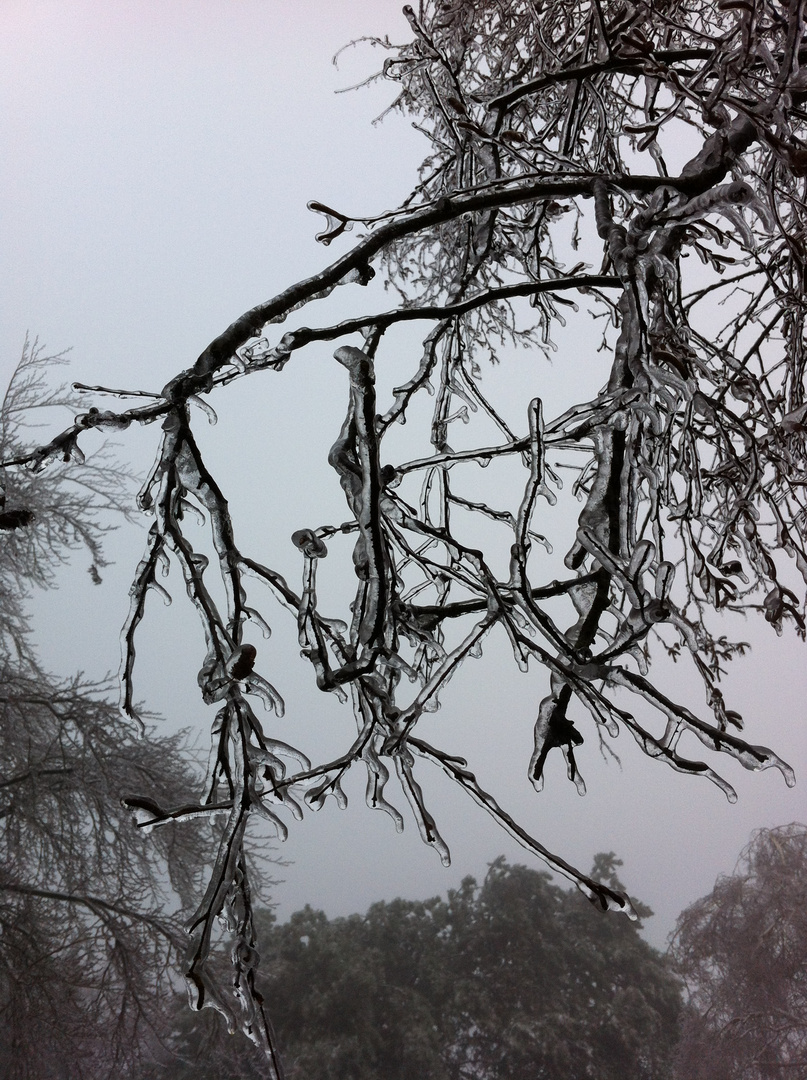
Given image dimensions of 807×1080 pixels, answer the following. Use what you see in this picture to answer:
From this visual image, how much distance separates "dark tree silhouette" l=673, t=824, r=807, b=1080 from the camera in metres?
7.33

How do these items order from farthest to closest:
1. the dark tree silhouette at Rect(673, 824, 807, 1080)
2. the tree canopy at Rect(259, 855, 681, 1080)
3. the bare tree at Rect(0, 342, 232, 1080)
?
the tree canopy at Rect(259, 855, 681, 1080), the dark tree silhouette at Rect(673, 824, 807, 1080), the bare tree at Rect(0, 342, 232, 1080)

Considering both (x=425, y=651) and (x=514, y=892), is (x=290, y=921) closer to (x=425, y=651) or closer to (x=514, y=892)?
(x=514, y=892)

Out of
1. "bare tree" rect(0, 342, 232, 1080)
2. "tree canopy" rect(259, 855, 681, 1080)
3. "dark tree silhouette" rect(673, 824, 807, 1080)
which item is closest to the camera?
"bare tree" rect(0, 342, 232, 1080)

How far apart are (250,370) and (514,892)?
39.9 feet

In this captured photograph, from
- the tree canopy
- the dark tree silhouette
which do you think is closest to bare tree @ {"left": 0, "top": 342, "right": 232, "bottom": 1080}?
the tree canopy

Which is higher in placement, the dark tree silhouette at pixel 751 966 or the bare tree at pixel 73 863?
the bare tree at pixel 73 863

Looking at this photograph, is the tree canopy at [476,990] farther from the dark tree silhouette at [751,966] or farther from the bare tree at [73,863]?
the bare tree at [73,863]

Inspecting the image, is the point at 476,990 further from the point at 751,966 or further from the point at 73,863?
the point at 73,863

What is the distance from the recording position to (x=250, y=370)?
0.90 m

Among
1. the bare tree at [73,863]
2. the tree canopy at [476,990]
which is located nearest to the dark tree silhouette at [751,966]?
the tree canopy at [476,990]

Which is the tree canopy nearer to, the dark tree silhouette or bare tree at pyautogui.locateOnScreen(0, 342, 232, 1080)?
the dark tree silhouette

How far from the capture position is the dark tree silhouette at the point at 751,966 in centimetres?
733

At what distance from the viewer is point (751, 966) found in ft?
25.0

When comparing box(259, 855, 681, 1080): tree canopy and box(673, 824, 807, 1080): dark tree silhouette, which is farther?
box(259, 855, 681, 1080): tree canopy
